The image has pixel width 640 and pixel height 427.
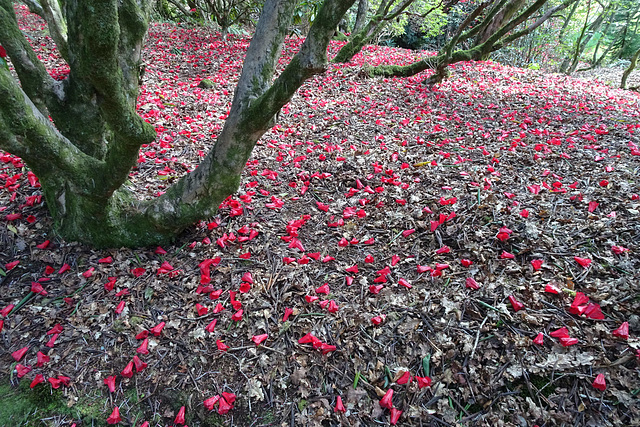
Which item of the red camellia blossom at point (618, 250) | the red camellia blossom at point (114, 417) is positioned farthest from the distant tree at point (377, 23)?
the red camellia blossom at point (114, 417)

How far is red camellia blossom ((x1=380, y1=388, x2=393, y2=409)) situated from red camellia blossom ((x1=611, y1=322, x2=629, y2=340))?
5.11 ft

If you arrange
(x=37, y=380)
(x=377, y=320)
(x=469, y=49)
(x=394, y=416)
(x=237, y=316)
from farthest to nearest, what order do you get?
(x=469, y=49) → (x=237, y=316) → (x=377, y=320) → (x=37, y=380) → (x=394, y=416)

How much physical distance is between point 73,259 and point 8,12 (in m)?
2.23

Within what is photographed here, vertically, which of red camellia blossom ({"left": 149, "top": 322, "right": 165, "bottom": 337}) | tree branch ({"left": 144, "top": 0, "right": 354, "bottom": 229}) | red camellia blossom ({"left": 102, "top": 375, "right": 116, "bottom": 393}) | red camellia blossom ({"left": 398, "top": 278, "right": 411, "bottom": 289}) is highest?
tree branch ({"left": 144, "top": 0, "right": 354, "bottom": 229})

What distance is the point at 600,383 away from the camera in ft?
6.69

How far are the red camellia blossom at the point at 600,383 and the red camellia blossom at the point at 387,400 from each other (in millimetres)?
1242

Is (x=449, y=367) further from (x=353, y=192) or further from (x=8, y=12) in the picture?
(x=8, y=12)

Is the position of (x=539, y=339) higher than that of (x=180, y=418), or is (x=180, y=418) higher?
(x=539, y=339)

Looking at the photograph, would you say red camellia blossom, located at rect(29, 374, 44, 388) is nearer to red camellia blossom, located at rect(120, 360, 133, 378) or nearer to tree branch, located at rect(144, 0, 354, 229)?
red camellia blossom, located at rect(120, 360, 133, 378)

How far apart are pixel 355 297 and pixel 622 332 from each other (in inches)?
72.5

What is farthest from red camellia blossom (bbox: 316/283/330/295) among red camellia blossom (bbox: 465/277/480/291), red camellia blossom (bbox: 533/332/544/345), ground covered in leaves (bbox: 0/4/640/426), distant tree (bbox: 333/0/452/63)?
distant tree (bbox: 333/0/452/63)

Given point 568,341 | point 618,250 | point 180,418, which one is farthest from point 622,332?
point 180,418

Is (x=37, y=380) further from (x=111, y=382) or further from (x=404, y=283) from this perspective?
(x=404, y=283)

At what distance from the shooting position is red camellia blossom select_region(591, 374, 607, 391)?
Answer: 80.0 inches
